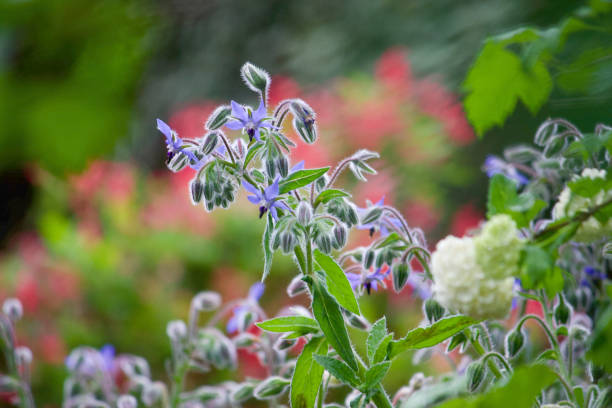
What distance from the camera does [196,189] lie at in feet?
1.69

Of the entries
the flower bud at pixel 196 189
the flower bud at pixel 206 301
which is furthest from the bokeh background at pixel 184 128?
the flower bud at pixel 206 301

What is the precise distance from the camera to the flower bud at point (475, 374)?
20.7 inches

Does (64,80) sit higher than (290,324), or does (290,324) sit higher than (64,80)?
(64,80)

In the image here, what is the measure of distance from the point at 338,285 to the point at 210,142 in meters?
0.15

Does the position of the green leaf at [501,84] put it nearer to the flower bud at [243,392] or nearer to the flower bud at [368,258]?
the flower bud at [368,258]

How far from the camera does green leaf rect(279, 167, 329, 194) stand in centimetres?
50

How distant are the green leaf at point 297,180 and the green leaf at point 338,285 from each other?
0.19 ft

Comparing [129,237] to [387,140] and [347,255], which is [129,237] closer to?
[387,140]

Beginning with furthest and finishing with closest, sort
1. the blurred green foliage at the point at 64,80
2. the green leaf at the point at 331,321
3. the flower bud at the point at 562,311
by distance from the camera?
the blurred green foliage at the point at 64,80 → the flower bud at the point at 562,311 → the green leaf at the point at 331,321

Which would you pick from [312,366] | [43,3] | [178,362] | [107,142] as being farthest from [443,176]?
[43,3]

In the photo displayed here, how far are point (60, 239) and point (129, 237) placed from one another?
0.58ft

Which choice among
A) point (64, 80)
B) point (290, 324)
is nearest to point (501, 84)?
point (290, 324)

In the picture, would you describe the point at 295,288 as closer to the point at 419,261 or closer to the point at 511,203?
the point at 419,261

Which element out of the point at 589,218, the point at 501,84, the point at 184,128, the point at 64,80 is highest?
the point at 64,80
